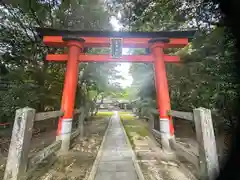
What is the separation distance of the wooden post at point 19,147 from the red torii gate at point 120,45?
5.50ft

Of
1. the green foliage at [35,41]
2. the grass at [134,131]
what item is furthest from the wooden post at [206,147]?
the green foliage at [35,41]

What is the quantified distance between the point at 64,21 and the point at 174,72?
199 inches

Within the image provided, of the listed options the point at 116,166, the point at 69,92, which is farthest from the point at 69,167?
the point at 69,92

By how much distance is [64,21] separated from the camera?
571 centimetres

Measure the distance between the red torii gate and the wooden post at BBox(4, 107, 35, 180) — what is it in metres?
1.68

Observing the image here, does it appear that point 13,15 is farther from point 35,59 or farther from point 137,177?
point 137,177

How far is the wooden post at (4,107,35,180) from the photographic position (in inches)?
60.7

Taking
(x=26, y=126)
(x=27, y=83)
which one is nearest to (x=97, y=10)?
(x=27, y=83)

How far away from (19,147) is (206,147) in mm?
2336

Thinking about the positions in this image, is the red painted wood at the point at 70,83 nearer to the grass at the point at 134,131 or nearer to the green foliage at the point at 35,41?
the green foliage at the point at 35,41

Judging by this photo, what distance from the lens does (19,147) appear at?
63.2 inches

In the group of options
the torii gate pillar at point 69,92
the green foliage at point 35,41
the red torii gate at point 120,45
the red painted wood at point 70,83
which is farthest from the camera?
the green foliage at point 35,41

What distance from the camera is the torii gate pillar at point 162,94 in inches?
129

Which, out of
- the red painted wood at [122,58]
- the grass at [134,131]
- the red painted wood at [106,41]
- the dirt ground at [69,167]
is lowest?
the dirt ground at [69,167]
